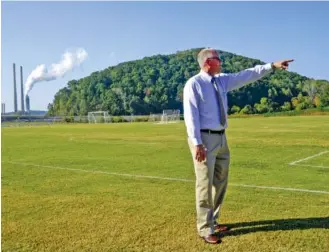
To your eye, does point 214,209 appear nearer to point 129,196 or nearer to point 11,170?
point 129,196

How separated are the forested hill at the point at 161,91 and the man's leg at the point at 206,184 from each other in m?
83.3

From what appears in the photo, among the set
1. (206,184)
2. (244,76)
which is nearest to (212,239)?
(206,184)

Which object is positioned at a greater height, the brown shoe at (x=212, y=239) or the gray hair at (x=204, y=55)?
the gray hair at (x=204, y=55)

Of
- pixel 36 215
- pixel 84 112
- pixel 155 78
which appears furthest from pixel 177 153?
pixel 155 78

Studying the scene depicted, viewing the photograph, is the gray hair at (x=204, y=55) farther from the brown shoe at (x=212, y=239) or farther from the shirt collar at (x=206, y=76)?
the brown shoe at (x=212, y=239)

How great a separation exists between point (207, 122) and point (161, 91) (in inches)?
4389

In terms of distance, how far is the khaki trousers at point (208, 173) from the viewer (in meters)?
4.78

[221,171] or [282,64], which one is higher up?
[282,64]

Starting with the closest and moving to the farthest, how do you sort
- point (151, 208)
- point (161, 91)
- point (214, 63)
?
point (214, 63) → point (151, 208) → point (161, 91)

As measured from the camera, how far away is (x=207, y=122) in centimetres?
475

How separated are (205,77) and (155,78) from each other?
124m

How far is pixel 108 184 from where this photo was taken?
8.37m

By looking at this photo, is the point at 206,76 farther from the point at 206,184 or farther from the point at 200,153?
the point at 206,184

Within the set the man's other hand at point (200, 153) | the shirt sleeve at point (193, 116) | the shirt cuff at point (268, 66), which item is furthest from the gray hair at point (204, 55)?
the man's other hand at point (200, 153)
